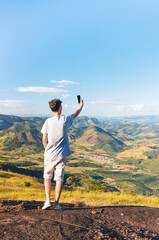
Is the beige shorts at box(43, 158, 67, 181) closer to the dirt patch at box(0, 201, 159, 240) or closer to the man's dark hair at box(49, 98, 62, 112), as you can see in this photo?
the dirt patch at box(0, 201, 159, 240)

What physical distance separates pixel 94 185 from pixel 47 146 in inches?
2191

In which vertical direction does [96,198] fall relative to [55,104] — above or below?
below

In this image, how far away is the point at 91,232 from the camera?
411cm

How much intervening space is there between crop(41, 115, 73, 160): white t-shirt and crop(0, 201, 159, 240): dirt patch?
5.82 ft

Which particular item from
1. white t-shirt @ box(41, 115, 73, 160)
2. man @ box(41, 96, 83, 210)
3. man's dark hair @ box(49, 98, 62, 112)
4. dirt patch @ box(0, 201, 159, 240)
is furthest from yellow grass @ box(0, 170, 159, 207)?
man's dark hair @ box(49, 98, 62, 112)

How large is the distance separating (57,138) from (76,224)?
2.50 meters

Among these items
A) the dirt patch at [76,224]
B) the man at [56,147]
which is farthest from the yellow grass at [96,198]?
the man at [56,147]

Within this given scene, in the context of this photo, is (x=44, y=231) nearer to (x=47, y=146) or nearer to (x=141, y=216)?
(x=47, y=146)

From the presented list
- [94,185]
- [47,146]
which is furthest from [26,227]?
[94,185]

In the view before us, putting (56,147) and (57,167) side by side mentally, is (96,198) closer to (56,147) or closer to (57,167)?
(57,167)

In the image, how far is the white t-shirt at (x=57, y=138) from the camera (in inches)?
220

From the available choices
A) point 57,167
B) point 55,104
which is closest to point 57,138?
point 57,167

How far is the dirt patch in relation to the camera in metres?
3.81

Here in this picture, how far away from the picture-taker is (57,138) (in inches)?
220
